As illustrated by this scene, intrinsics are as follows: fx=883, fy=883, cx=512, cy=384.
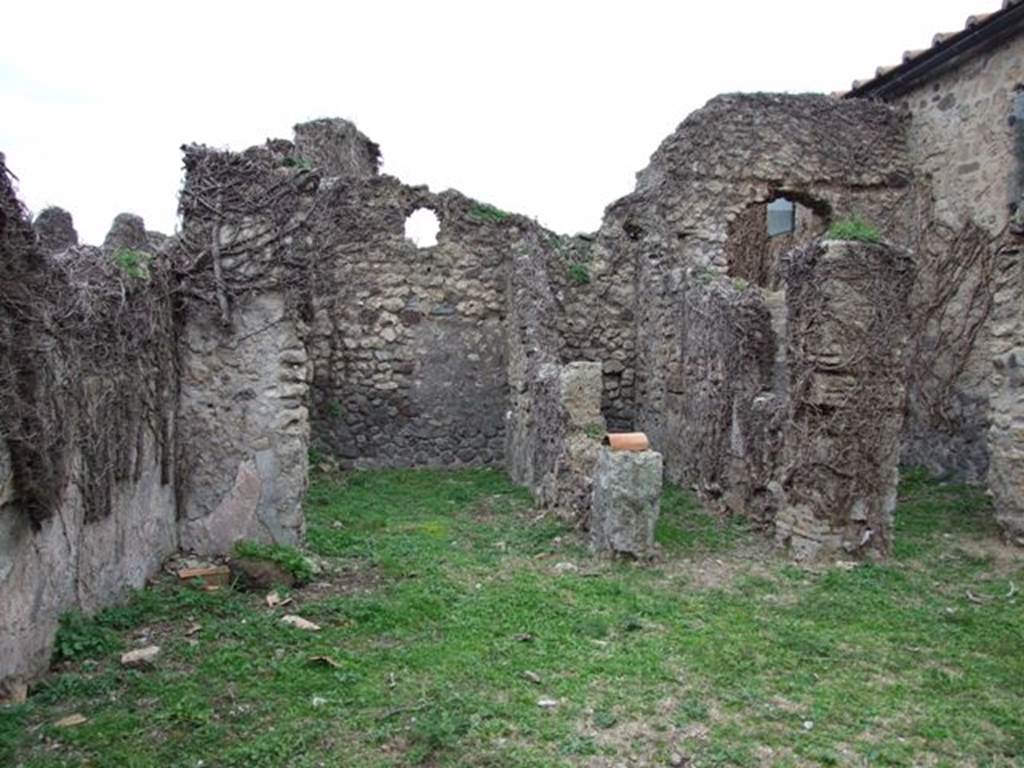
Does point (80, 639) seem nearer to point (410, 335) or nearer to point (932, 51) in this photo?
point (410, 335)

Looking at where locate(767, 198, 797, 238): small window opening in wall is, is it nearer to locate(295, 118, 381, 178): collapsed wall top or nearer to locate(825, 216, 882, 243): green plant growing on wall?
locate(295, 118, 381, 178): collapsed wall top

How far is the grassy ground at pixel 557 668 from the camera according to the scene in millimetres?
3953

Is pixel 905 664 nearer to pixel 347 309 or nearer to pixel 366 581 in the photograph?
pixel 366 581

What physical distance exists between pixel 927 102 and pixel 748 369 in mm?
6298

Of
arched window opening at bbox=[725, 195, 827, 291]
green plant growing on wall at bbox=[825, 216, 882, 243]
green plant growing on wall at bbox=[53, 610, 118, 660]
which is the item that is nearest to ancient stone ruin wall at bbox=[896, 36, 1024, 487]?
arched window opening at bbox=[725, 195, 827, 291]

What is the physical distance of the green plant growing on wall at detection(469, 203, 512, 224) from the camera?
Result: 40.9ft

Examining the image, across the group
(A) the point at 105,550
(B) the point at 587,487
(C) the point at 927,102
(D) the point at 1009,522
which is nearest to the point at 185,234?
(A) the point at 105,550

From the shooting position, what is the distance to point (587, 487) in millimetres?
7945

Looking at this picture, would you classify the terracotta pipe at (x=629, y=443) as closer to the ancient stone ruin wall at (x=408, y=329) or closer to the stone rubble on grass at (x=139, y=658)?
the stone rubble on grass at (x=139, y=658)

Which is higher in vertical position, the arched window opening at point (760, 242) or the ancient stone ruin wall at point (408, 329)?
the arched window opening at point (760, 242)

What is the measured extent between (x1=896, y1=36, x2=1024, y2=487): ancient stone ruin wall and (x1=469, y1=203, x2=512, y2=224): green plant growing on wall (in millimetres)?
5725

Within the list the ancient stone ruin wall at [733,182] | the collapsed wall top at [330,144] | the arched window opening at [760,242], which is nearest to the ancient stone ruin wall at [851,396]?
the ancient stone ruin wall at [733,182]

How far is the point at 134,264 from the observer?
605 cm

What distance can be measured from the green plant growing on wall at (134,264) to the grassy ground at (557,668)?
211cm
